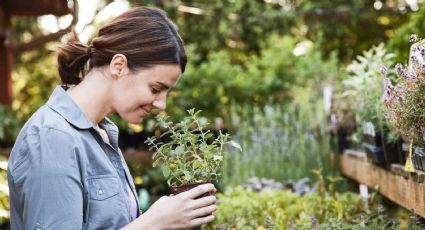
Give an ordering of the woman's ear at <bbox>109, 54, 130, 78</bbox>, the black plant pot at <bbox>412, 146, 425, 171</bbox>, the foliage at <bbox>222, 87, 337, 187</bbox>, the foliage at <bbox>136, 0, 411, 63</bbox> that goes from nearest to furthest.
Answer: the woman's ear at <bbox>109, 54, 130, 78</bbox> → the black plant pot at <bbox>412, 146, 425, 171</bbox> → the foliage at <bbox>222, 87, 337, 187</bbox> → the foliage at <bbox>136, 0, 411, 63</bbox>

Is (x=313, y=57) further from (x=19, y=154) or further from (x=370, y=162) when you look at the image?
(x=19, y=154)

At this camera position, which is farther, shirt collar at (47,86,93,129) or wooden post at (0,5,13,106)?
wooden post at (0,5,13,106)

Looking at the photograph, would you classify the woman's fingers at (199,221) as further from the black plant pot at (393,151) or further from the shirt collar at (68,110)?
the black plant pot at (393,151)

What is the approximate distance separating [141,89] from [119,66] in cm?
8

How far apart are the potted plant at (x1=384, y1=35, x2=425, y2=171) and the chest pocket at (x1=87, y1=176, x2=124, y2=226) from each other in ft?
3.93

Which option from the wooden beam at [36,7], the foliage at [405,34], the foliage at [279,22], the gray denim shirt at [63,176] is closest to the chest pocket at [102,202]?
the gray denim shirt at [63,176]

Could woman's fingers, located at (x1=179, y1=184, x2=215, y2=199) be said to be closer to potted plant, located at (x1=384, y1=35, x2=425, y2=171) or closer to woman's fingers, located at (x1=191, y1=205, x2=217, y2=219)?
woman's fingers, located at (x1=191, y1=205, x2=217, y2=219)

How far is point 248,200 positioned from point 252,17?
7127 millimetres

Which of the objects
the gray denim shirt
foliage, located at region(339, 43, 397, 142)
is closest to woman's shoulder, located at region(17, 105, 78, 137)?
the gray denim shirt

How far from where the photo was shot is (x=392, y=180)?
369 cm

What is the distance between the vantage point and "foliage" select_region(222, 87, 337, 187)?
6.00 metres

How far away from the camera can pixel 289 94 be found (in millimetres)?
8094

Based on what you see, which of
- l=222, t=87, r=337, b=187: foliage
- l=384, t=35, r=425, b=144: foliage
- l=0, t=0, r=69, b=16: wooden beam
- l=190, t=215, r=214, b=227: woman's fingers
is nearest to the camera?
l=190, t=215, r=214, b=227: woman's fingers

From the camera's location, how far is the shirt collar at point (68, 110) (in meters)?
2.03
